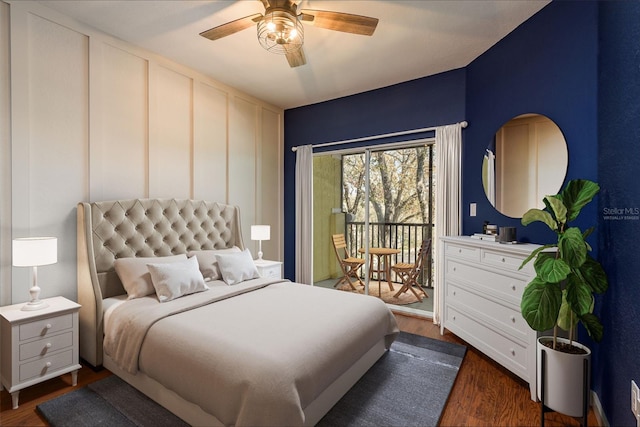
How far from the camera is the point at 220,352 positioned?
64.1 inches

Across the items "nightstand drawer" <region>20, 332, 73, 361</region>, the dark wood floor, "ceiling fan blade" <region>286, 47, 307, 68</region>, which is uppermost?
"ceiling fan blade" <region>286, 47, 307, 68</region>

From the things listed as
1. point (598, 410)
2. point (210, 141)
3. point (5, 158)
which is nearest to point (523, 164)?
point (598, 410)

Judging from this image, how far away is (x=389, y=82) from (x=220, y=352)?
3.58 m

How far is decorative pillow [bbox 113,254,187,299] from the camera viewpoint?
8.23 feet

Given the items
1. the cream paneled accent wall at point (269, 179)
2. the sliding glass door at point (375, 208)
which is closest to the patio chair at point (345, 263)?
the sliding glass door at point (375, 208)

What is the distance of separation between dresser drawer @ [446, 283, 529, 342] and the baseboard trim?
1.56 feet

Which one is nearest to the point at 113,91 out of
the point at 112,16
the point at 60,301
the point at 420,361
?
the point at 112,16

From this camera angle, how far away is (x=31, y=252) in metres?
2.06

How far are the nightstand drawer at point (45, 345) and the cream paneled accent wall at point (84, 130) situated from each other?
0.50m

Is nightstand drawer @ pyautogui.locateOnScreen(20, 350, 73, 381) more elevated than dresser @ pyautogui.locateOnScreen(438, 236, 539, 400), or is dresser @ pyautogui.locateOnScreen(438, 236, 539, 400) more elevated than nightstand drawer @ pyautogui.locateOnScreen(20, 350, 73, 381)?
dresser @ pyautogui.locateOnScreen(438, 236, 539, 400)

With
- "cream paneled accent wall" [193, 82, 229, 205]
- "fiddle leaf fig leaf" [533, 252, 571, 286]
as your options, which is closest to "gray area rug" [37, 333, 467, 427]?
"fiddle leaf fig leaf" [533, 252, 571, 286]

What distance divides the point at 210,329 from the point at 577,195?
2389mm

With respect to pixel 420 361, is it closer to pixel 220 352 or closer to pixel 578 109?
pixel 220 352

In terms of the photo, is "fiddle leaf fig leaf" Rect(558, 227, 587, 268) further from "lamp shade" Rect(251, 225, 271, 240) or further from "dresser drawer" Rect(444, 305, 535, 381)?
"lamp shade" Rect(251, 225, 271, 240)
